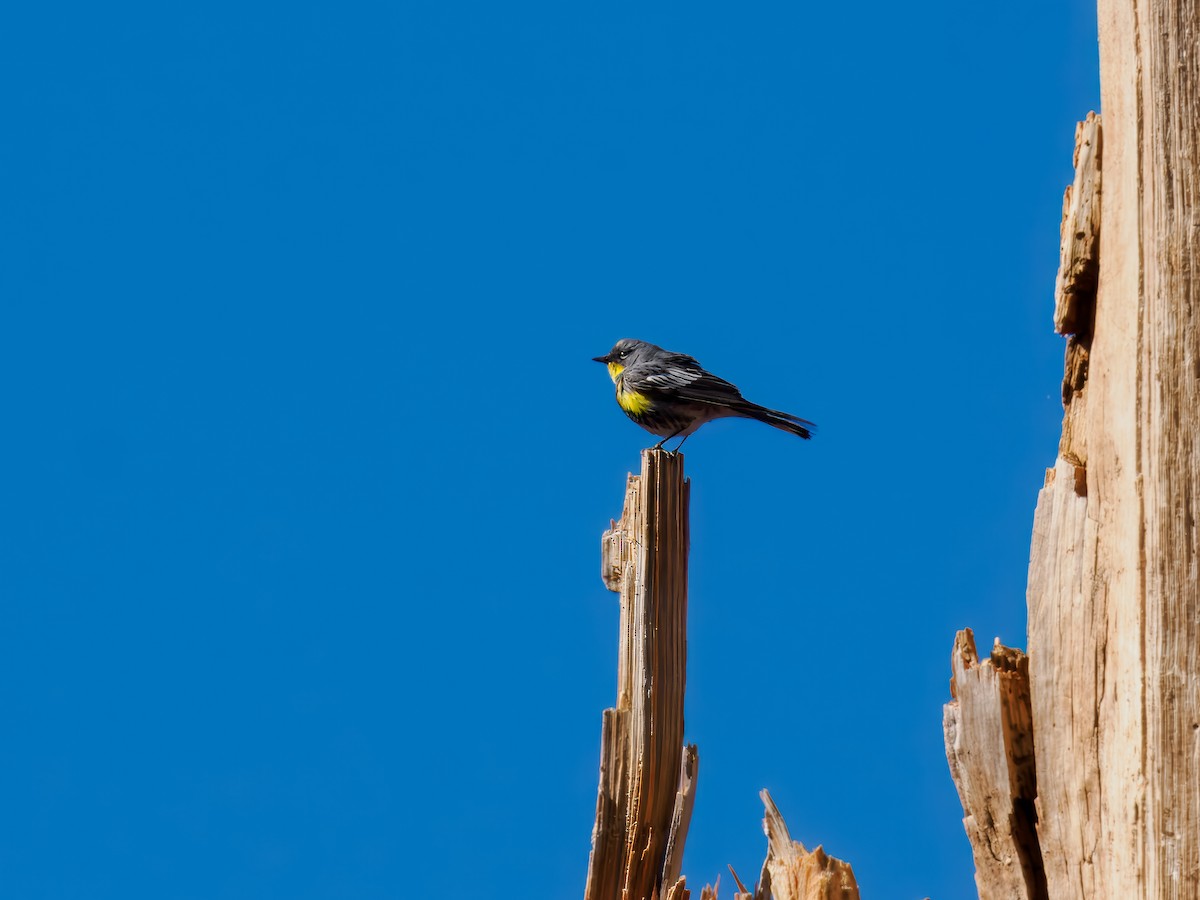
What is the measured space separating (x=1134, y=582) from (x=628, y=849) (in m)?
2.78

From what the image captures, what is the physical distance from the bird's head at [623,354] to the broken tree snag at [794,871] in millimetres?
5227

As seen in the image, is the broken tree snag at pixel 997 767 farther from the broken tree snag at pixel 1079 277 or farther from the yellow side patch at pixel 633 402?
the yellow side patch at pixel 633 402

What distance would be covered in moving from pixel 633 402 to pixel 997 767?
547 cm

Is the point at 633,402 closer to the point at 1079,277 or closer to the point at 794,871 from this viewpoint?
the point at 794,871

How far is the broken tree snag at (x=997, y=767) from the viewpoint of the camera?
16.6 feet

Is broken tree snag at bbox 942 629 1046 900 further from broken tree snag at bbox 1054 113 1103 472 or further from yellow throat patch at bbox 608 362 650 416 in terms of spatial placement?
yellow throat patch at bbox 608 362 650 416

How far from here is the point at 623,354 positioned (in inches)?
431

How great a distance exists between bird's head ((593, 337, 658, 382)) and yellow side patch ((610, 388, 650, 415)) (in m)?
0.32

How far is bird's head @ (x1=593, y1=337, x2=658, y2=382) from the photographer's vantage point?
10594 mm

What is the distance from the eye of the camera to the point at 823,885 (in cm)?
545

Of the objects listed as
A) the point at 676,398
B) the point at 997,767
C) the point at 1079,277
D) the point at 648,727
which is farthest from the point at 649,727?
the point at 676,398

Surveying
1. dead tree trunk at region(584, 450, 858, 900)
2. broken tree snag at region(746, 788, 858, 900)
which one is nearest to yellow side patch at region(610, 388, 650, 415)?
dead tree trunk at region(584, 450, 858, 900)

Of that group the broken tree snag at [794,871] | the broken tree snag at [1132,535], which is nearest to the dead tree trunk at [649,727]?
the broken tree snag at [794,871]

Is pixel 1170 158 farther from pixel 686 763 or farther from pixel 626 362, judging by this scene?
pixel 626 362
